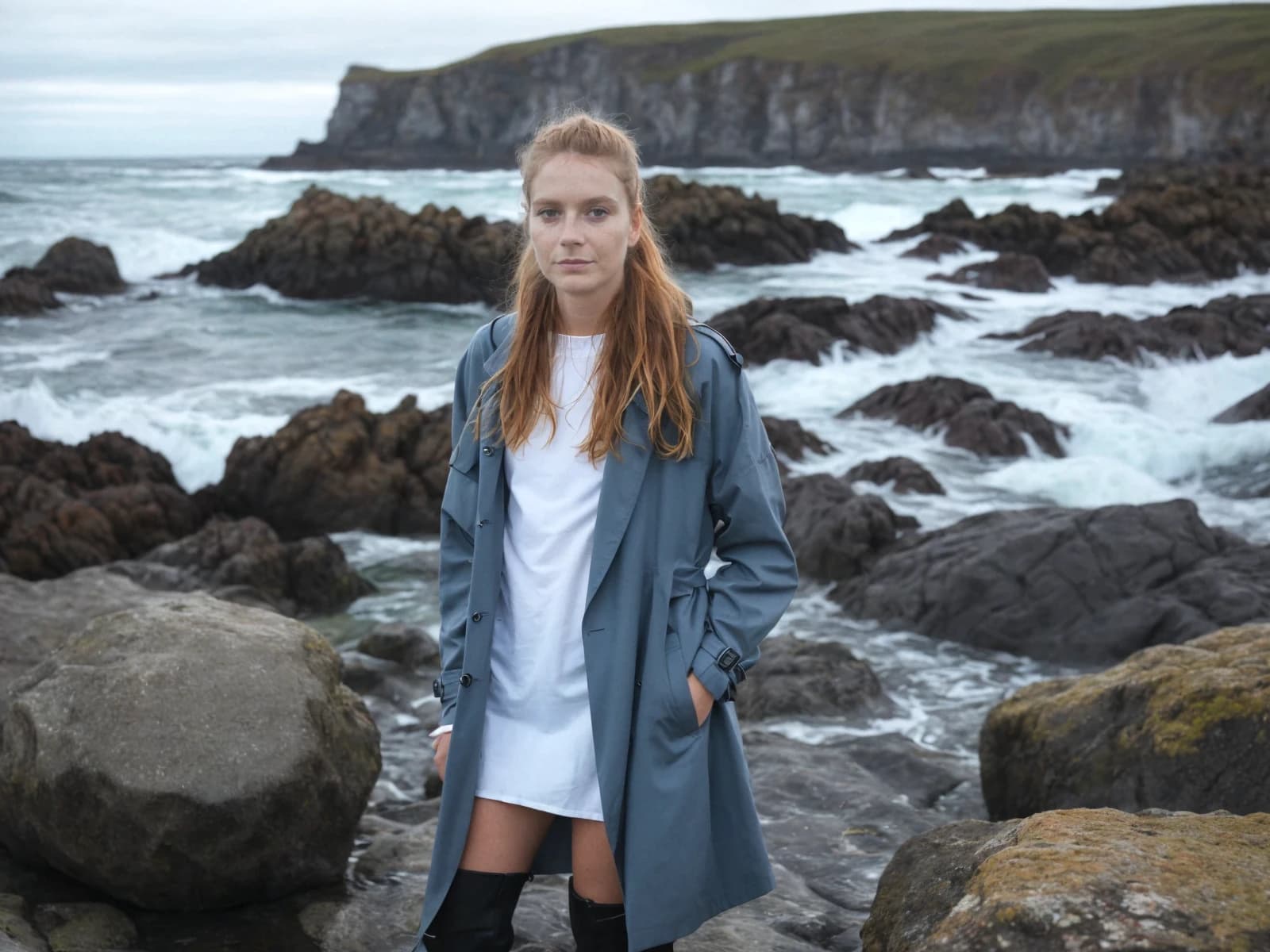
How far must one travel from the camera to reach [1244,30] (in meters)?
79.6

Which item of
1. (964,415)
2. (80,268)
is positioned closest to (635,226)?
(964,415)

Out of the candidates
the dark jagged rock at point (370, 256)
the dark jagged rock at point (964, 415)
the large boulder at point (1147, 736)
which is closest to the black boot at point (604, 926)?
the large boulder at point (1147, 736)

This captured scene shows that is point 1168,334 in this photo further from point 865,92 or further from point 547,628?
point 865,92

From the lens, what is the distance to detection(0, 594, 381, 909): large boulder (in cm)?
387

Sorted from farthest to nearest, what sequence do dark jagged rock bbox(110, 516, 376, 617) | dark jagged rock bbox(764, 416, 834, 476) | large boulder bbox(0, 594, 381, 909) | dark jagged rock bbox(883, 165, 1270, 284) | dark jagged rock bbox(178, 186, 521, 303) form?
dark jagged rock bbox(178, 186, 521, 303), dark jagged rock bbox(883, 165, 1270, 284), dark jagged rock bbox(764, 416, 834, 476), dark jagged rock bbox(110, 516, 376, 617), large boulder bbox(0, 594, 381, 909)

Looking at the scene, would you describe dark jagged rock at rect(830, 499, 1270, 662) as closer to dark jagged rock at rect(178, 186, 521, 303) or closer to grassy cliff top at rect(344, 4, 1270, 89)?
dark jagged rock at rect(178, 186, 521, 303)

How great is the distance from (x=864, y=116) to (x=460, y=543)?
89167mm

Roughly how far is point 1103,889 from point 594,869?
105 cm

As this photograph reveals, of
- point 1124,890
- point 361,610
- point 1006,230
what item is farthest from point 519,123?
point 1124,890

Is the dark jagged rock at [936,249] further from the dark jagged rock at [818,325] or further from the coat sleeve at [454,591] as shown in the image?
the coat sleeve at [454,591]

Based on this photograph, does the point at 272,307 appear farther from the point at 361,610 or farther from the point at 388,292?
the point at 361,610

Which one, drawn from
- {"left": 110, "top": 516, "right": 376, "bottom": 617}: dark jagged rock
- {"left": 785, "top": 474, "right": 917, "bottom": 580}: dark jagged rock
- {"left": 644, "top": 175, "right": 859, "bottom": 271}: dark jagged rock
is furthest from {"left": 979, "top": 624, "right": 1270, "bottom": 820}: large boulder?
{"left": 644, "top": 175, "right": 859, "bottom": 271}: dark jagged rock

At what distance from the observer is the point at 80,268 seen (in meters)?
28.1

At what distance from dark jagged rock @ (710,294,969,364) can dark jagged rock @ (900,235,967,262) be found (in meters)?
10.5
